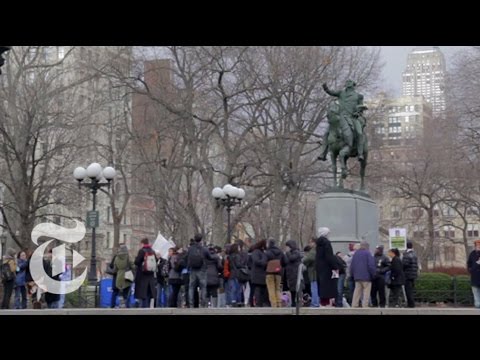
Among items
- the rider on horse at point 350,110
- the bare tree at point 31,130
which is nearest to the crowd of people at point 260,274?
the rider on horse at point 350,110

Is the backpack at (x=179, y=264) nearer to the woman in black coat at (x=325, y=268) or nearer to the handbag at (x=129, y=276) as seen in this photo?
the handbag at (x=129, y=276)

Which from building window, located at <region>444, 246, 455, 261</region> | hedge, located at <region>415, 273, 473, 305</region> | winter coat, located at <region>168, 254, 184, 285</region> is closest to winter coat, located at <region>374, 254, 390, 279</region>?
winter coat, located at <region>168, 254, 184, 285</region>

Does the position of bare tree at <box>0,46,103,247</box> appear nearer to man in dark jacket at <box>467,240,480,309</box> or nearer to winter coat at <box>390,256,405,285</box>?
winter coat at <box>390,256,405,285</box>

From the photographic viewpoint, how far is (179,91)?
4856 cm

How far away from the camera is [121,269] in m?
23.7

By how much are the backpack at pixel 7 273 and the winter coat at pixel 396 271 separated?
30.7ft

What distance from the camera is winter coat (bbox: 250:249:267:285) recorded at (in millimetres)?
23203

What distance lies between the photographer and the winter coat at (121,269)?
23.7 meters

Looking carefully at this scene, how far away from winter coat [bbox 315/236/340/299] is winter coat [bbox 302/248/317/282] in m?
2.12

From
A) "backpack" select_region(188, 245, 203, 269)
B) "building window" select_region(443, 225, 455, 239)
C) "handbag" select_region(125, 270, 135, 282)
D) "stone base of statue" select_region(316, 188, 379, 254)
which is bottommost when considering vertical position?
"handbag" select_region(125, 270, 135, 282)

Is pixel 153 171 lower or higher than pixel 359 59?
lower
